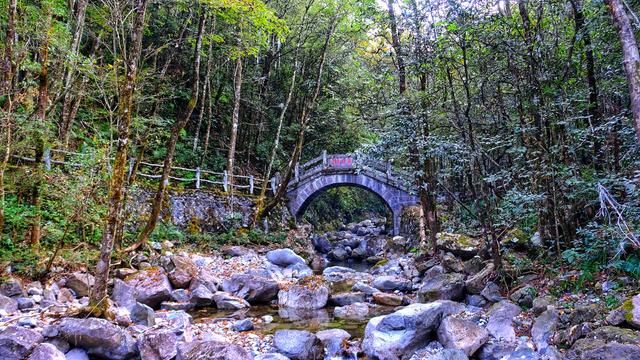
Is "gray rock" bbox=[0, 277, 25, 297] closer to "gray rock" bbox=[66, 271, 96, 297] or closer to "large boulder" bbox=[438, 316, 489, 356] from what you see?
"gray rock" bbox=[66, 271, 96, 297]

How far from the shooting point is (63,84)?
35.7ft

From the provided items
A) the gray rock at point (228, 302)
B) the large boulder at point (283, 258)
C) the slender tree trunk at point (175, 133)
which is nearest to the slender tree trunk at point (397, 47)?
the slender tree trunk at point (175, 133)

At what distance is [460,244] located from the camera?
10.5 meters

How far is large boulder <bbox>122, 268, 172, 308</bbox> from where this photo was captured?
8.34 meters

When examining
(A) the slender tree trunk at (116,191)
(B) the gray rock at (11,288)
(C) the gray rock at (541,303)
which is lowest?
(B) the gray rock at (11,288)

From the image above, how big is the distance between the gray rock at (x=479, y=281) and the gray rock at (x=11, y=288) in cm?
831

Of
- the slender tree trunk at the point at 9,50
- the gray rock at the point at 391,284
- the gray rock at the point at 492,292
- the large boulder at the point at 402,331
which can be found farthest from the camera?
the gray rock at the point at 391,284

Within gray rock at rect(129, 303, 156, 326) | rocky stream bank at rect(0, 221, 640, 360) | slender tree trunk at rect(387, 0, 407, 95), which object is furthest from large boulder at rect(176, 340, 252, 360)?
slender tree trunk at rect(387, 0, 407, 95)

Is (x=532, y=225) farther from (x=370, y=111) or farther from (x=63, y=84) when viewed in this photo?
(x=63, y=84)

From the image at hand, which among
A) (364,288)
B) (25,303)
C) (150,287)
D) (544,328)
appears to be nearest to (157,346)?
(25,303)

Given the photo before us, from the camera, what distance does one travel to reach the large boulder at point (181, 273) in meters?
9.52

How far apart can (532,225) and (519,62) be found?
3.78 metres

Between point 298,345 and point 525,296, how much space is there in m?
3.89

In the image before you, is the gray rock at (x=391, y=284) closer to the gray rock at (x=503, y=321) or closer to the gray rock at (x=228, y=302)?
the gray rock at (x=228, y=302)
